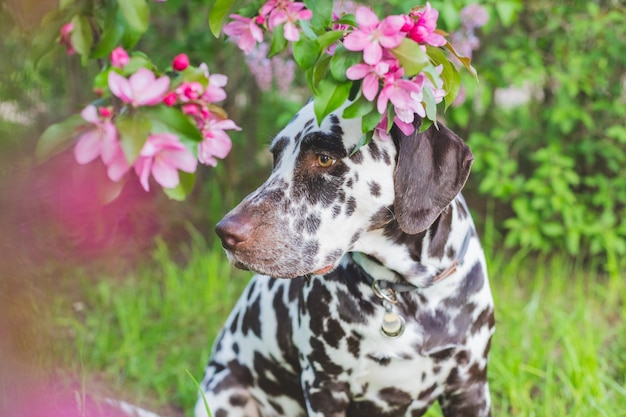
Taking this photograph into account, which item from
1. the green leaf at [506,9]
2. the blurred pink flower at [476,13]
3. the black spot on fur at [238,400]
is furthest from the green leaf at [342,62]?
the blurred pink flower at [476,13]

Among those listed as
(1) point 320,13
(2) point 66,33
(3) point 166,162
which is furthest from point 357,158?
(2) point 66,33

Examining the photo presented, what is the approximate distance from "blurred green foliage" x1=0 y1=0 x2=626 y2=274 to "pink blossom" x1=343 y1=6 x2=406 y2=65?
2.43m

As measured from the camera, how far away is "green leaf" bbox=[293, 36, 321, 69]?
1.75m

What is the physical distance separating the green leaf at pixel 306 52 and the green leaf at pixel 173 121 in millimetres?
307

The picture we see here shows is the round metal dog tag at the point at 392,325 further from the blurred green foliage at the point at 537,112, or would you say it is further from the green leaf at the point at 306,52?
the blurred green foliage at the point at 537,112

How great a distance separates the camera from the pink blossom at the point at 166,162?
1.55 metres

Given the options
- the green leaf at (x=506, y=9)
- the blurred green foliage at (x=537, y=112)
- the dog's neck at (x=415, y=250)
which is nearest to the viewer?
the dog's neck at (x=415, y=250)

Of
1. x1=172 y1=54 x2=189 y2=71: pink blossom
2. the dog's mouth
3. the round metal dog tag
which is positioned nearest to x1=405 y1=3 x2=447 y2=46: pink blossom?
x1=172 y1=54 x2=189 y2=71: pink blossom

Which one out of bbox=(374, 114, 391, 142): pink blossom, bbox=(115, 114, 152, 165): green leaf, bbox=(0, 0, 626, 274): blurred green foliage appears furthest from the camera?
bbox=(0, 0, 626, 274): blurred green foliage

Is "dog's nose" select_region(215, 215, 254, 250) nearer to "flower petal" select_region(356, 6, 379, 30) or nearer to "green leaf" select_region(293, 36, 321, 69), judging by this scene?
"green leaf" select_region(293, 36, 321, 69)

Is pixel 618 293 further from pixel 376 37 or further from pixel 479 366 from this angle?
pixel 376 37

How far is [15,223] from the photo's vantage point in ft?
6.49

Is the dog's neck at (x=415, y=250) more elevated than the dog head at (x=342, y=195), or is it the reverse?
the dog head at (x=342, y=195)

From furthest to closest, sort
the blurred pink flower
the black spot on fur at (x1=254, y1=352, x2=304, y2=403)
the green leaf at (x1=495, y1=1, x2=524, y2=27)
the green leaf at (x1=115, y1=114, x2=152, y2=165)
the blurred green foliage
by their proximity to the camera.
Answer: the blurred green foliage
the blurred pink flower
the green leaf at (x1=495, y1=1, x2=524, y2=27)
the black spot on fur at (x1=254, y1=352, x2=304, y2=403)
the green leaf at (x1=115, y1=114, x2=152, y2=165)
